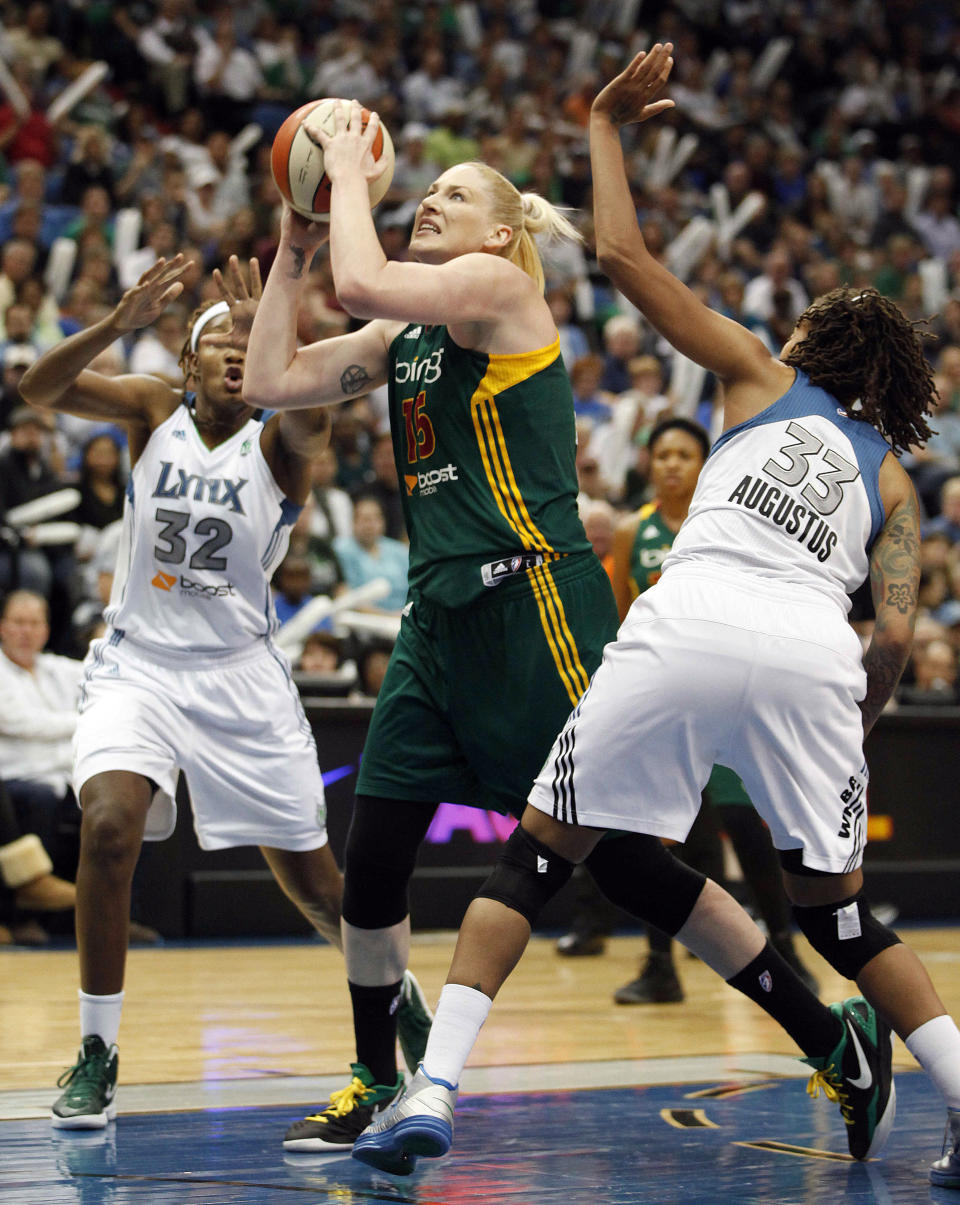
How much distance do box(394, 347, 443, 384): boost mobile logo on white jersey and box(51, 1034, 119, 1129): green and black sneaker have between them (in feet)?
5.67

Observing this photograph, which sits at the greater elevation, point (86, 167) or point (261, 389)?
point (86, 167)

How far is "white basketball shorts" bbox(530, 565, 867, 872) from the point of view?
10.3 ft

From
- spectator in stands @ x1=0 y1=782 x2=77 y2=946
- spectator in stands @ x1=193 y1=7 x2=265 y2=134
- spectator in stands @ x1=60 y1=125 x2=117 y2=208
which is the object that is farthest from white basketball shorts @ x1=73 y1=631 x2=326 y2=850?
spectator in stands @ x1=193 y1=7 x2=265 y2=134

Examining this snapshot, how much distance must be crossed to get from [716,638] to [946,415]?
11401 mm

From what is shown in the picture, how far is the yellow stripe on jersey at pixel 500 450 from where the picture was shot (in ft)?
11.6

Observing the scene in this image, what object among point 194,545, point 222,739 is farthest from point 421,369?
point 222,739

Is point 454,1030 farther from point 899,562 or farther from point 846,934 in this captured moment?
point 899,562

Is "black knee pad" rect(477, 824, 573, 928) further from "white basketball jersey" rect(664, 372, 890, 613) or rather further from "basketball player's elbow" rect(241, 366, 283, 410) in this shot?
"basketball player's elbow" rect(241, 366, 283, 410)

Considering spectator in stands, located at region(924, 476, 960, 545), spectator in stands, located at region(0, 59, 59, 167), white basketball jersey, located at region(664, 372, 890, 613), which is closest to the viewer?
white basketball jersey, located at region(664, 372, 890, 613)

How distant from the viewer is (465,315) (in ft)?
11.2

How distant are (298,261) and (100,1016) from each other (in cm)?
186

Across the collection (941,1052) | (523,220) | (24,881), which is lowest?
(24,881)

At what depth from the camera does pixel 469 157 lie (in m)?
14.8

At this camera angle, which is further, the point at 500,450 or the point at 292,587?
the point at 292,587
